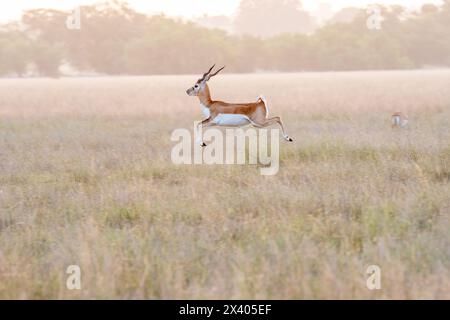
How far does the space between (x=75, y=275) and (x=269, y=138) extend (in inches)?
283

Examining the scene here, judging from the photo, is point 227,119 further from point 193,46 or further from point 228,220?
point 193,46

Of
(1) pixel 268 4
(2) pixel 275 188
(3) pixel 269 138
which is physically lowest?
(2) pixel 275 188

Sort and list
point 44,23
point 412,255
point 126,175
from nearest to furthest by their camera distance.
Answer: point 412,255 < point 126,175 < point 44,23

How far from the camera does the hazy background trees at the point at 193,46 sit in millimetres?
68438

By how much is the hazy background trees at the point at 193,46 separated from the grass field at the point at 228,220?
5565 centimetres

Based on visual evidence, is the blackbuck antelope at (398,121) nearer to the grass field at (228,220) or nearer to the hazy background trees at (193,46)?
the grass field at (228,220)

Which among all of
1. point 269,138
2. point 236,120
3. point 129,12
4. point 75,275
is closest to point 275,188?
point 236,120

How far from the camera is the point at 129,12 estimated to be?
80.3m

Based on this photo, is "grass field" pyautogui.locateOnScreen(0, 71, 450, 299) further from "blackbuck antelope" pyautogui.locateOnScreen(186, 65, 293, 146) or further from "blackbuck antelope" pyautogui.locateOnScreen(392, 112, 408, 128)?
"blackbuck antelope" pyautogui.locateOnScreen(392, 112, 408, 128)

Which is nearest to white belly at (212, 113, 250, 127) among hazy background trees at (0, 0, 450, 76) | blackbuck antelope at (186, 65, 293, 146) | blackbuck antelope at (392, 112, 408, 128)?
blackbuck antelope at (186, 65, 293, 146)

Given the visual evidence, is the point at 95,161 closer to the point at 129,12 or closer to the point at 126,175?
the point at 126,175

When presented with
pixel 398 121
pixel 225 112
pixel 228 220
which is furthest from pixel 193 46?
pixel 228 220

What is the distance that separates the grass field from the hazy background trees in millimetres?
55649

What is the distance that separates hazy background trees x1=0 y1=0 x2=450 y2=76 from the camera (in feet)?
225
